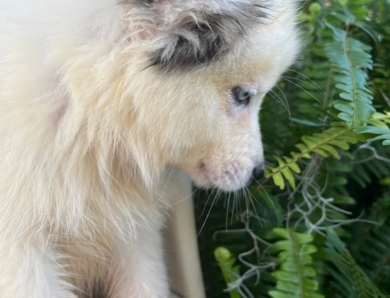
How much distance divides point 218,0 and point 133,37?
→ 15cm

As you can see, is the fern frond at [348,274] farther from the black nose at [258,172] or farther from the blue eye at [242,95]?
the blue eye at [242,95]

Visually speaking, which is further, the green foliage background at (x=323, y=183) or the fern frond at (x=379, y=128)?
the green foliage background at (x=323, y=183)

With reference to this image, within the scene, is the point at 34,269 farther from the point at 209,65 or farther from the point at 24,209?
the point at 209,65

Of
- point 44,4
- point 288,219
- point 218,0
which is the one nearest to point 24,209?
point 44,4

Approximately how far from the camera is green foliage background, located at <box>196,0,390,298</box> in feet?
3.03

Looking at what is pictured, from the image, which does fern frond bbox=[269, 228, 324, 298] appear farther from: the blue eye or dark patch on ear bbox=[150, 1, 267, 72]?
dark patch on ear bbox=[150, 1, 267, 72]

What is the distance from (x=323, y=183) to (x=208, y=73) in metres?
0.51

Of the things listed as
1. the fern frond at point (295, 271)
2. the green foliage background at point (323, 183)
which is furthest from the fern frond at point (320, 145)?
the fern frond at point (295, 271)

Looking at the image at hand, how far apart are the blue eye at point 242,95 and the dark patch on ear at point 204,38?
0.09m

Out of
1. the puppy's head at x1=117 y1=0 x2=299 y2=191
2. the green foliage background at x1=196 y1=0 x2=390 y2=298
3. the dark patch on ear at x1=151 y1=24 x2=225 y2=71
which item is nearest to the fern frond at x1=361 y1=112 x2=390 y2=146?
the green foliage background at x1=196 y1=0 x2=390 y2=298

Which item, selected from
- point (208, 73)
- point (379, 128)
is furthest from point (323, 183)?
point (208, 73)

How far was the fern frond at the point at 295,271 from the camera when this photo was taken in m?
0.82

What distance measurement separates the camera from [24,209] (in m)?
0.80

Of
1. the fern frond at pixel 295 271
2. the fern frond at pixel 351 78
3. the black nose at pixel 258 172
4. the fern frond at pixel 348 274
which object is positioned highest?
the fern frond at pixel 351 78
